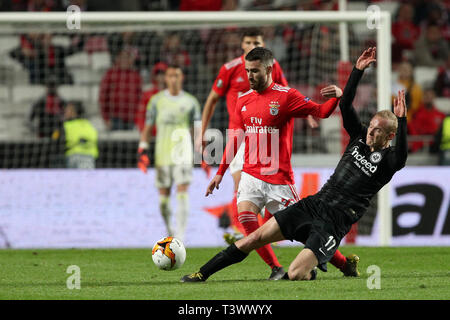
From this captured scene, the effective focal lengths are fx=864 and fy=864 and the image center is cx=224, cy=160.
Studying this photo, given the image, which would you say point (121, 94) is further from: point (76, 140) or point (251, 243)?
point (251, 243)

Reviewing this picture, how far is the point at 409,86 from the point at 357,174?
28.2 feet

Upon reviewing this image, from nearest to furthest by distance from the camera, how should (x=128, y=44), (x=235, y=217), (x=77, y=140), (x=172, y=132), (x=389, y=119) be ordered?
(x=389, y=119) → (x=235, y=217) → (x=172, y=132) → (x=77, y=140) → (x=128, y=44)

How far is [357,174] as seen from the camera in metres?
6.88

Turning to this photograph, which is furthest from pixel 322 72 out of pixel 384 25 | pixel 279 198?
pixel 279 198

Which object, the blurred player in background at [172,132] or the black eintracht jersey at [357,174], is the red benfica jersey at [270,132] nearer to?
the black eintracht jersey at [357,174]

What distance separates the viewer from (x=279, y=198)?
734 centimetres

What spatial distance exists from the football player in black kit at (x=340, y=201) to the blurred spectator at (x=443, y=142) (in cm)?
652

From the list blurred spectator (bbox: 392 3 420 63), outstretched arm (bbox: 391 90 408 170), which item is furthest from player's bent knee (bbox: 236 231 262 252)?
blurred spectator (bbox: 392 3 420 63)

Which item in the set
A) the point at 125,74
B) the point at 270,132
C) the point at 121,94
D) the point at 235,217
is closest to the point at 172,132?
the point at 121,94

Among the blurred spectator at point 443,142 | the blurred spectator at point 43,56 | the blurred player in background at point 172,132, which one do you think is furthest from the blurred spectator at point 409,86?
the blurred spectator at point 43,56

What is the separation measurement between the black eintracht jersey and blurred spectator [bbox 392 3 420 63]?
32.1ft

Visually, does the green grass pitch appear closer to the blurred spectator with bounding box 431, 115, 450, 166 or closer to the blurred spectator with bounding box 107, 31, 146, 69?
the blurred spectator with bounding box 431, 115, 450, 166

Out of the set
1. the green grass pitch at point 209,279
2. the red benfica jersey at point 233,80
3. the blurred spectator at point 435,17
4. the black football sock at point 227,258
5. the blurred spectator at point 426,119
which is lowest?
the green grass pitch at point 209,279

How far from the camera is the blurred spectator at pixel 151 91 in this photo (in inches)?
515
